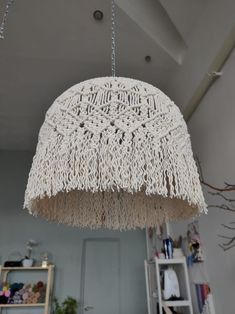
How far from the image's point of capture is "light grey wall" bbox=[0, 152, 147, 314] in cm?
332

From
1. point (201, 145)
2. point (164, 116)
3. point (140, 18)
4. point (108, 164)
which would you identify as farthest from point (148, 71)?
point (108, 164)

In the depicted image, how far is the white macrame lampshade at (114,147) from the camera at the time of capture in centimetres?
59

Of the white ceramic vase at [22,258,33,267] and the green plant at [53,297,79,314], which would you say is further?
the white ceramic vase at [22,258,33,267]

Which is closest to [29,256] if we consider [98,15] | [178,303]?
[178,303]

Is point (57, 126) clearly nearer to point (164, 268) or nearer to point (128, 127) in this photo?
point (128, 127)

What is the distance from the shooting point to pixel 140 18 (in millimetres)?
2174

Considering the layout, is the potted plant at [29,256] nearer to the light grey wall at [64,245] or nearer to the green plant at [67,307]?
the light grey wall at [64,245]

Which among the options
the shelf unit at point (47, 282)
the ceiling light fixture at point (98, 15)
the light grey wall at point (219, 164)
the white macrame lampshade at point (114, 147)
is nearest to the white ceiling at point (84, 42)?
the ceiling light fixture at point (98, 15)

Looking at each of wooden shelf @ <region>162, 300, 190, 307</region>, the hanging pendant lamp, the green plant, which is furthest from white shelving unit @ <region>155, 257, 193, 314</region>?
the hanging pendant lamp

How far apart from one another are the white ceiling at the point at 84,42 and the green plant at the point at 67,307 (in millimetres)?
2566

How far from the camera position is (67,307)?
301 cm

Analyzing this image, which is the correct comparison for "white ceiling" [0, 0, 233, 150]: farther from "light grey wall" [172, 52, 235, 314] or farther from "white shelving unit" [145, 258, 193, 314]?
"white shelving unit" [145, 258, 193, 314]

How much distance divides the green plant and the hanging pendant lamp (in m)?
2.74

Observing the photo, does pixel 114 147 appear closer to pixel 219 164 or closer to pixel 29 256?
pixel 219 164
